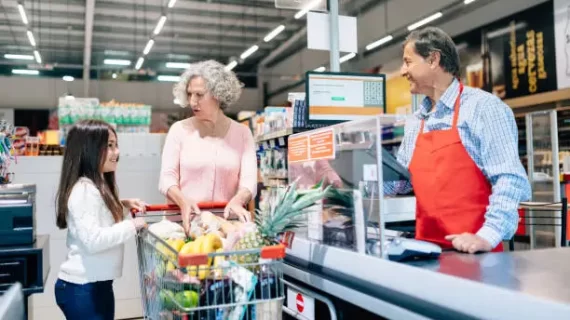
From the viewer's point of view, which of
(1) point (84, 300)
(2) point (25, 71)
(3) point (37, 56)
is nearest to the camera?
(1) point (84, 300)

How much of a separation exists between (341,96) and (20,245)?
191 centimetres

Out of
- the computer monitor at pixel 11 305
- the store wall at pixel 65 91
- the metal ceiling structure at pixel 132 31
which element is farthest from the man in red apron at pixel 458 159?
the store wall at pixel 65 91

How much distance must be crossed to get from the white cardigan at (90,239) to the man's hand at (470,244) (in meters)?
1.31

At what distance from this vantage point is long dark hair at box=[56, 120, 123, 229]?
2.52 metres

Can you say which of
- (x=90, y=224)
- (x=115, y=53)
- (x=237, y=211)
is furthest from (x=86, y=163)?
(x=115, y=53)

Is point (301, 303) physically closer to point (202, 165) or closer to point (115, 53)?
point (202, 165)

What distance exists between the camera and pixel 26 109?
64.6ft

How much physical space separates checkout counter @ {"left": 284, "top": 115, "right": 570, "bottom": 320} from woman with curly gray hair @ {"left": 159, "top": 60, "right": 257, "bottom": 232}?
2.30ft

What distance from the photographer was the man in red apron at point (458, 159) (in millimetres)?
1783

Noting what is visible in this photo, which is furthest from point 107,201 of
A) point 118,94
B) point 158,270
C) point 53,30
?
point 118,94

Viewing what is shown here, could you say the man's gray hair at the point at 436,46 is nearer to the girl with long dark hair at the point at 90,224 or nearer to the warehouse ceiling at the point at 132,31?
the girl with long dark hair at the point at 90,224

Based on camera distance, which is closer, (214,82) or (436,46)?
(436,46)

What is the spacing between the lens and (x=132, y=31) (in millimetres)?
16641

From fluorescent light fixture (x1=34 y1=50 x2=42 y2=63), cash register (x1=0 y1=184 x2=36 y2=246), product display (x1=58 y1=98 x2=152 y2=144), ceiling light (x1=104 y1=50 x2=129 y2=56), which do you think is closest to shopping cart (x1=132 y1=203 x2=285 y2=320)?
cash register (x1=0 y1=184 x2=36 y2=246)
